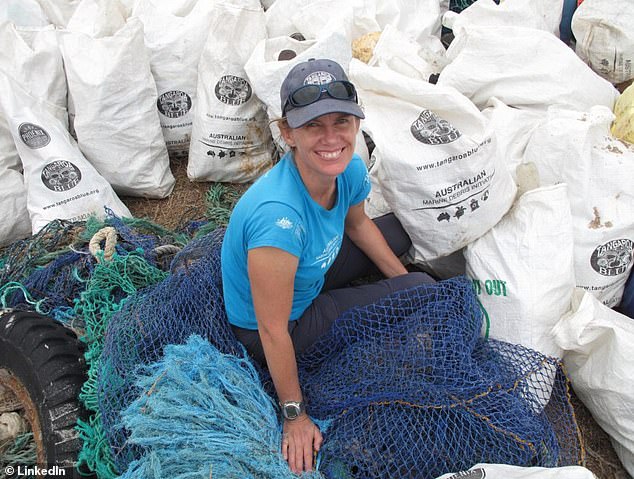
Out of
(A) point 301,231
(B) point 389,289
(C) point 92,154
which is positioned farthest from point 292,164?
(C) point 92,154

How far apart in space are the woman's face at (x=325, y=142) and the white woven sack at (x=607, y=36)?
70.3 inches

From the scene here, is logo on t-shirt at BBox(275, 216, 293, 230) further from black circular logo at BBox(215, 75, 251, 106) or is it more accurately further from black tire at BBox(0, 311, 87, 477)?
black circular logo at BBox(215, 75, 251, 106)

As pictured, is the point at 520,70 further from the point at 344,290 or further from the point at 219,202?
the point at 219,202

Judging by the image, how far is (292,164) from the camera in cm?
154

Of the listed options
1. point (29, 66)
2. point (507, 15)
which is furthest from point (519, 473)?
point (29, 66)

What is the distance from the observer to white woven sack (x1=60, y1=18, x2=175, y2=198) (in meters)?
2.65

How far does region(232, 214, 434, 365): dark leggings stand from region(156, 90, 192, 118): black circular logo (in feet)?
4.43

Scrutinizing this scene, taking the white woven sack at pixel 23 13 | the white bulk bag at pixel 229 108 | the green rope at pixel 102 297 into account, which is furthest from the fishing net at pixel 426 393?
the white woven sack at pixel 23 13

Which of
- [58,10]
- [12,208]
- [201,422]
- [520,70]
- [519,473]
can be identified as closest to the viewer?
[519,473]

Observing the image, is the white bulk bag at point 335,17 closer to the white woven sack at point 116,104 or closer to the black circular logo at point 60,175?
the white woven sack at point 116,104

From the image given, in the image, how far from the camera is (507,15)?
2684 mm

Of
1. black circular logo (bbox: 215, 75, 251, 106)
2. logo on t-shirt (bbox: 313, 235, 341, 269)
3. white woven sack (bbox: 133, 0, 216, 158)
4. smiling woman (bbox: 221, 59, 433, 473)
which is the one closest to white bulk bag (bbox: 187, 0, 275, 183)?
black circular logo (bbox: 215, 75, 251, 106)

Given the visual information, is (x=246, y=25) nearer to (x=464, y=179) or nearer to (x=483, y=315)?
(x=464, y=179)

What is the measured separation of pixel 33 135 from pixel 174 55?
816mm
